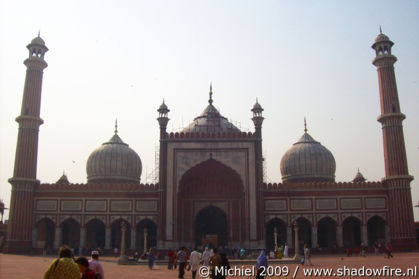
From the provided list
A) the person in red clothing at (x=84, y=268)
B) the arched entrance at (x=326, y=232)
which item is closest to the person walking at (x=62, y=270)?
the person in red clothing at (x=84, y=268)

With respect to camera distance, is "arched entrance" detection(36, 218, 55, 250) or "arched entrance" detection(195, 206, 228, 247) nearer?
"arched entrance" detection(195, 206, 228, 247)

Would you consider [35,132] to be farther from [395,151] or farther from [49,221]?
[395,151]

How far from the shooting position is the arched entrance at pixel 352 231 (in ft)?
86.8

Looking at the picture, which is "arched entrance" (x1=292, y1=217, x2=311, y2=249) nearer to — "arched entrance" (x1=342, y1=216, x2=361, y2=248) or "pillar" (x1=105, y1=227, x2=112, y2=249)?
"arched entrance" (x1=342, y1=216, x2=361, y2=248)

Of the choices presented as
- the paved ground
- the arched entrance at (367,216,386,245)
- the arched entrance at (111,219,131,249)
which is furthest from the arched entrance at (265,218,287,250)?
the paved ground

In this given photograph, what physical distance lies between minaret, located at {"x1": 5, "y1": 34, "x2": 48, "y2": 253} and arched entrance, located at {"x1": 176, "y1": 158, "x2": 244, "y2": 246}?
8.42 metres

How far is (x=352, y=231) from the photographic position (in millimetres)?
26484

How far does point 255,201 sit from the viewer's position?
24.6 meters

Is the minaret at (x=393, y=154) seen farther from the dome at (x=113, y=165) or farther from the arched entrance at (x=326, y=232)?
the dome at (x=113, y=165)

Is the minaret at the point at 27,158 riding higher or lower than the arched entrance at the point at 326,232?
higher

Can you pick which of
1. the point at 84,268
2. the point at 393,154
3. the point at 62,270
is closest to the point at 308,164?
the point at 393,154

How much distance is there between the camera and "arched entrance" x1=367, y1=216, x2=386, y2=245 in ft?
84.7

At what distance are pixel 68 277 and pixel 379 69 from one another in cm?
2614

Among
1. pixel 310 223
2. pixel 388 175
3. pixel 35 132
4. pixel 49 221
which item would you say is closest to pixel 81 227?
pixel 49 221
